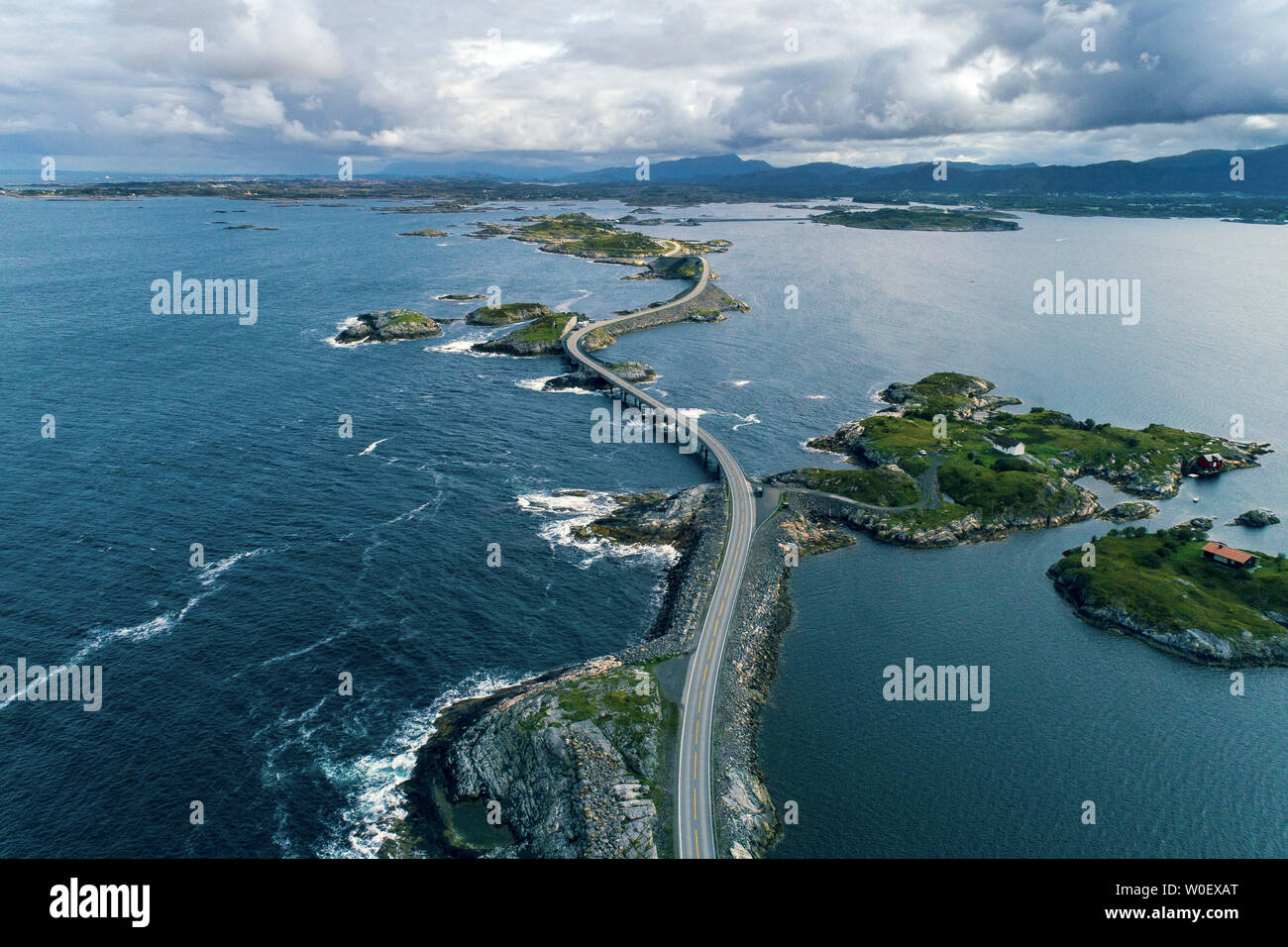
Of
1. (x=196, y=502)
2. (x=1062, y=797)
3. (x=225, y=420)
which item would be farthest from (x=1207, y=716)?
(x=225, y=420)

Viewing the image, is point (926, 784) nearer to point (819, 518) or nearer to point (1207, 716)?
point (1207, 716)

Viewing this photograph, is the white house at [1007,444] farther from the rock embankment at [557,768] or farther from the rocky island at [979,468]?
the rock embankment at [557,768]

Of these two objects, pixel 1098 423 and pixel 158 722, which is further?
pixel 1098 423

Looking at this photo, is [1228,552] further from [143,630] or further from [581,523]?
[143,630]

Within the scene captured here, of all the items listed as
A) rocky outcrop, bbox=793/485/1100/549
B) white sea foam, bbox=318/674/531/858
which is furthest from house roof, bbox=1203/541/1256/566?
white sea foam, bbox=318/674/531/858

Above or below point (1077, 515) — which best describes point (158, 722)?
below

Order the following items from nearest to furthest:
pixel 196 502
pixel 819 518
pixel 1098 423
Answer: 1. pixel 196 502
2. pixel 819 518
3. pixel 1098 423
